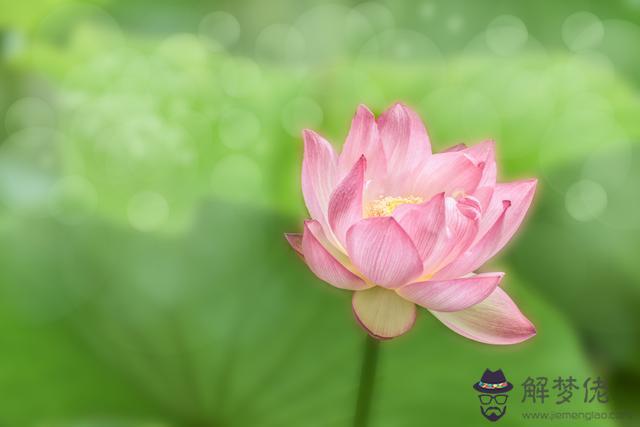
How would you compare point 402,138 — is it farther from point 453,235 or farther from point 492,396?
point 492,396

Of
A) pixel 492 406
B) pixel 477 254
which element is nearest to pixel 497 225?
pixel 477 254

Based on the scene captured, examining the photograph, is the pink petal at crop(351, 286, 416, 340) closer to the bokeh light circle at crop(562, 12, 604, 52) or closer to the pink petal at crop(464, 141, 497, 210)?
the pink petal at crop(464, 141, 497, 210)

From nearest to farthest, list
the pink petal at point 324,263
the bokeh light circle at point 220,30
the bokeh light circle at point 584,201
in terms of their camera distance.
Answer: the pink petal at point 324,263
the bokeh light circle at point 584,201
the bokeh light circle at point 220,30

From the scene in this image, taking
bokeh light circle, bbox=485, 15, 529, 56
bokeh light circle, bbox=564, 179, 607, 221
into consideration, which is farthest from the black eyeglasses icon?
bokeh light circle, bbox=485, 15, 529, 56

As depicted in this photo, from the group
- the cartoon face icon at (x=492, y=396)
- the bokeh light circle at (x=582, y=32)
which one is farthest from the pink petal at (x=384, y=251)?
the bokeh light circle at (x=582, y=32)

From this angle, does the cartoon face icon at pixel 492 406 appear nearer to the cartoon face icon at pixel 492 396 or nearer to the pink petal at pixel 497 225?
the cartoon face icon at pixel 492 396

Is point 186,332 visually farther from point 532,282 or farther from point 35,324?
point 532,282
